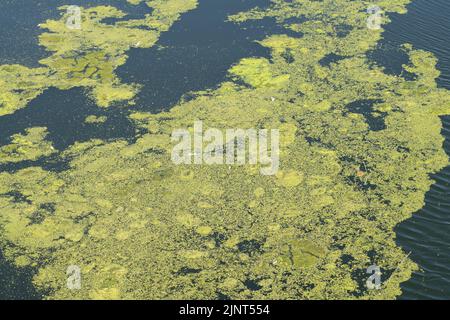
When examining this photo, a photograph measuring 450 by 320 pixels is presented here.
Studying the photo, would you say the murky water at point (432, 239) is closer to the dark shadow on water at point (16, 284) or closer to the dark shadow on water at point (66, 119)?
the dark shadow on water at point (16, 284)

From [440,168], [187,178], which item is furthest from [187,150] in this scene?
[440,168]

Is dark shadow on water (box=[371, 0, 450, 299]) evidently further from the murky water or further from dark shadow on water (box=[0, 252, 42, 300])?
dark shadow on water (box=[0, 252, 42, 300])

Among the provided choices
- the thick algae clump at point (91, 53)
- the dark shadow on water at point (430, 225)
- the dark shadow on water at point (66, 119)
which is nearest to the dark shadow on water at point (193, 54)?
the thick algae clump at point (91, 53)

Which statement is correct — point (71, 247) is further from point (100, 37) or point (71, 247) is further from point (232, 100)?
point (100, 37)

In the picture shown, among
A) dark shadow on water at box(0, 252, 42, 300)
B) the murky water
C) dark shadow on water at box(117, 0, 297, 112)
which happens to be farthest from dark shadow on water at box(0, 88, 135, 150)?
the murky water

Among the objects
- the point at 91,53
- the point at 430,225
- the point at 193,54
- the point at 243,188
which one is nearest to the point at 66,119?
the point at 91,53
